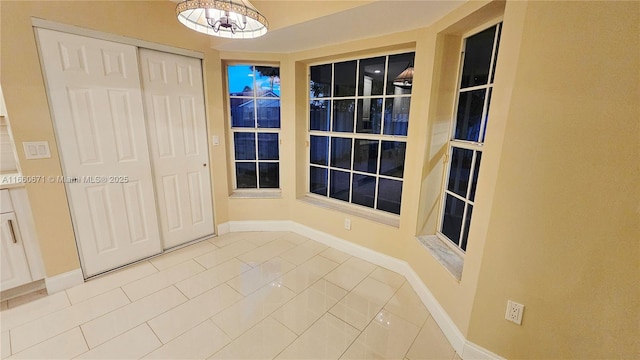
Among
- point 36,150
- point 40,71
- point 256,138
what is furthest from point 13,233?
point 256,138

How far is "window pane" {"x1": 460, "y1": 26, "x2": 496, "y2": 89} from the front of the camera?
1.64 meters

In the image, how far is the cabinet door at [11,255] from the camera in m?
1.86

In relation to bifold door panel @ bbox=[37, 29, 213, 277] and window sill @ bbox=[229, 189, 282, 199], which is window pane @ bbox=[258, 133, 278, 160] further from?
bifold door panel @ bbox=[37, 29, 213, 277]

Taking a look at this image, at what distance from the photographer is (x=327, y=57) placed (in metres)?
2.64

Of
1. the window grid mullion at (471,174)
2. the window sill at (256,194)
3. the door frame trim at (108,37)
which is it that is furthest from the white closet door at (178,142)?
the window grid mullion at (471,174)

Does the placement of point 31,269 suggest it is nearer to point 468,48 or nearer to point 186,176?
point 186,176

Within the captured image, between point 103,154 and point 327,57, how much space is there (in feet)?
7.31

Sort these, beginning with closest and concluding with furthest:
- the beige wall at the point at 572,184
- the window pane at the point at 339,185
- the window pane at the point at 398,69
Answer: the beige wall at the point at 572,184 → the window pane at the point at 398,69 → the window pane at the point at 339,185

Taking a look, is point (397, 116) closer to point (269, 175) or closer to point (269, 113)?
point (269, 113)

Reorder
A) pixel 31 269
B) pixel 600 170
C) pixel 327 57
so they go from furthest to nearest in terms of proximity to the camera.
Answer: pixel 327 57
pixel 31 269
pixel 600 170

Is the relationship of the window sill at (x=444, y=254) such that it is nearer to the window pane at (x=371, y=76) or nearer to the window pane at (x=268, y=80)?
the window pane at (x=371, y=76)

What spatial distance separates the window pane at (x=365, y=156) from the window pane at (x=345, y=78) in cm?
52

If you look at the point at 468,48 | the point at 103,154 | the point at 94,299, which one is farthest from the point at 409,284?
the point at 103,154

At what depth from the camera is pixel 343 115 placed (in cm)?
273
